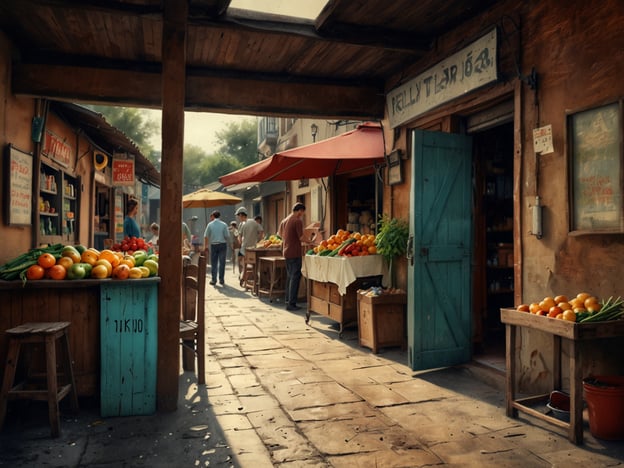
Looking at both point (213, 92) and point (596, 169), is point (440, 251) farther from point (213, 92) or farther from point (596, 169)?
point (213, 92)

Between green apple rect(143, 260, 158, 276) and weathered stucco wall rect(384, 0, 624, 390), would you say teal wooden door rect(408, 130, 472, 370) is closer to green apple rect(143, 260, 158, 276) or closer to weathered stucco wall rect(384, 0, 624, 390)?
weathered stucco wall rect(384, 0, 624, 390)

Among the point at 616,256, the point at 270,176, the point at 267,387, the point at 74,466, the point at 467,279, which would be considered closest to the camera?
the point at 74,466

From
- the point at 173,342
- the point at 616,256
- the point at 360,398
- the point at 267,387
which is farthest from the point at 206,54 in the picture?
the point at 616,256

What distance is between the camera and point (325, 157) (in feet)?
22.2

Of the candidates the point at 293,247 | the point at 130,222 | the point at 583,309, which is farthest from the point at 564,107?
the point at 130,222

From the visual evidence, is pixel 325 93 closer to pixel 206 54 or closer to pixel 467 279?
pixel 206 54

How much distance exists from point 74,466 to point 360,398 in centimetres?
238

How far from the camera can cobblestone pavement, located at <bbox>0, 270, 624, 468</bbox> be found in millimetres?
3156

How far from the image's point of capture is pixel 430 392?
4.57m

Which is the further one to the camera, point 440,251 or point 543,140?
point 440,251

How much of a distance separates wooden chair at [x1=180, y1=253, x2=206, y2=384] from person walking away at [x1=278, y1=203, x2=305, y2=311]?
3590 mm

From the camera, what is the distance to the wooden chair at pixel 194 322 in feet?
15.4

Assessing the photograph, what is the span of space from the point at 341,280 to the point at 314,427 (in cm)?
318

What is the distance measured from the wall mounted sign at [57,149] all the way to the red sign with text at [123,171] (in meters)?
2.36
